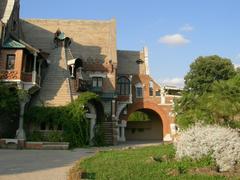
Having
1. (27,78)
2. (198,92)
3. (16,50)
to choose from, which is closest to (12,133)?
(27,78)

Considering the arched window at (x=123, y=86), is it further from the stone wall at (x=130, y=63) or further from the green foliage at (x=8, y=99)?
the green foliage at (x=8, y=99)

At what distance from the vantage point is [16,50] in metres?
26.0

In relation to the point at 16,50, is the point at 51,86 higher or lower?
lower

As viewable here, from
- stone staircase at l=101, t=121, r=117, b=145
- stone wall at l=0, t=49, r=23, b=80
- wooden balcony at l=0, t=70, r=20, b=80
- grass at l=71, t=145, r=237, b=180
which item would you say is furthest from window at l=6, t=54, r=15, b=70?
grass at l=71, t=145, r=237, b=180

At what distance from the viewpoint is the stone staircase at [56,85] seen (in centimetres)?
2775

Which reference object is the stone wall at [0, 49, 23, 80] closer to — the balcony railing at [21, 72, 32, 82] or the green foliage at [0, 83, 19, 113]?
the balcony railing at [21, 72, 32, 82]

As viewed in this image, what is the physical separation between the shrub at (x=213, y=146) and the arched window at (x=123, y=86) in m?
24.5

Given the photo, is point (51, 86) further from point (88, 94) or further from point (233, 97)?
point (233, 97)

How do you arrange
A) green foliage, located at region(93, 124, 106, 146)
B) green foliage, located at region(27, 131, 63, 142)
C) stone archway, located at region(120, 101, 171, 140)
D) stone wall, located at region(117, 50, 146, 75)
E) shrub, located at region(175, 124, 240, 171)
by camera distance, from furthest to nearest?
stone wall, located at region(117, 50, 146, 75), stone archway, located at region(120, 101, 171, 140), green foliage, located at region(93, 124, 106, 146), green foliage, located at region(27, 131, 63, 142), shrub, located at region(175, 124, 240, 171)

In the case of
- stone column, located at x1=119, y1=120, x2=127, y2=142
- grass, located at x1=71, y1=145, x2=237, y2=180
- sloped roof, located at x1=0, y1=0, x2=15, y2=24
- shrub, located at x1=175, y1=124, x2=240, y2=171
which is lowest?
grass, located at x1=71, y1=145, x2=237, y2=180

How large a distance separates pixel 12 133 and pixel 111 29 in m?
17.0

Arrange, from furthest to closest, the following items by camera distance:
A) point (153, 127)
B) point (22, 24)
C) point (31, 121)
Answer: point (153, 127), point (22, 24), point (31, 121)

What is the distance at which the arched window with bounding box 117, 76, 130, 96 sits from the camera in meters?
39.0

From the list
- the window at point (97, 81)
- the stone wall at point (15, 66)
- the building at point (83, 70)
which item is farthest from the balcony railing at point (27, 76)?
the window at point (97, 81)
